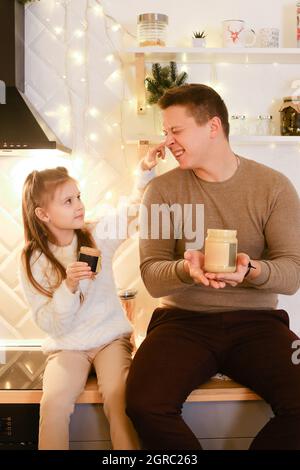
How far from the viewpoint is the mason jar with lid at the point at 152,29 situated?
2145mm

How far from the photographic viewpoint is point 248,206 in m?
1.93

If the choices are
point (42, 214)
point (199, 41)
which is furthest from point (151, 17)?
point (42, 214)

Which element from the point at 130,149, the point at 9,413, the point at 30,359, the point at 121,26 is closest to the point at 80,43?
the point at 121,26

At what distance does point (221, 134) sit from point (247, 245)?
383 millimetres

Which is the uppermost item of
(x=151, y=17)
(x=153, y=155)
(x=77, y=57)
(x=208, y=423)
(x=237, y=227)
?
A: (x=151, y=17)

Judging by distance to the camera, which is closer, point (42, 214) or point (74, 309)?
point (74, 309)

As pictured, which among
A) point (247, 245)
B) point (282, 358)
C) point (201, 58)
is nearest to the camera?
point (282, 358)

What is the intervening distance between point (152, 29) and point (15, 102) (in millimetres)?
553

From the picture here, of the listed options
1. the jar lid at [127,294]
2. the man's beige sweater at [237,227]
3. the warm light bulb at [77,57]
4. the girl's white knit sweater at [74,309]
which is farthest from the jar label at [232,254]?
the warm light bulb at [77,57]

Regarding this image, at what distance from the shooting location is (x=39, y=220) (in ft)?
6.61

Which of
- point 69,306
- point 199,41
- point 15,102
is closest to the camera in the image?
point 69,306

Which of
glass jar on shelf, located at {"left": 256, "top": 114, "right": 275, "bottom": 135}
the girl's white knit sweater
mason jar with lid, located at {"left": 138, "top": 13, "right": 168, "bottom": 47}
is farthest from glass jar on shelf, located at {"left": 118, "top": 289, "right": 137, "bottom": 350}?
mason jar with lid, located at {"left": 138, "top": 13, "right": 168, "bottom": 47}

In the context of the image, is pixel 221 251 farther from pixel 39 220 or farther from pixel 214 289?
pixel 39 220

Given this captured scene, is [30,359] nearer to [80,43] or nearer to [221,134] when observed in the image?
[221,134]
